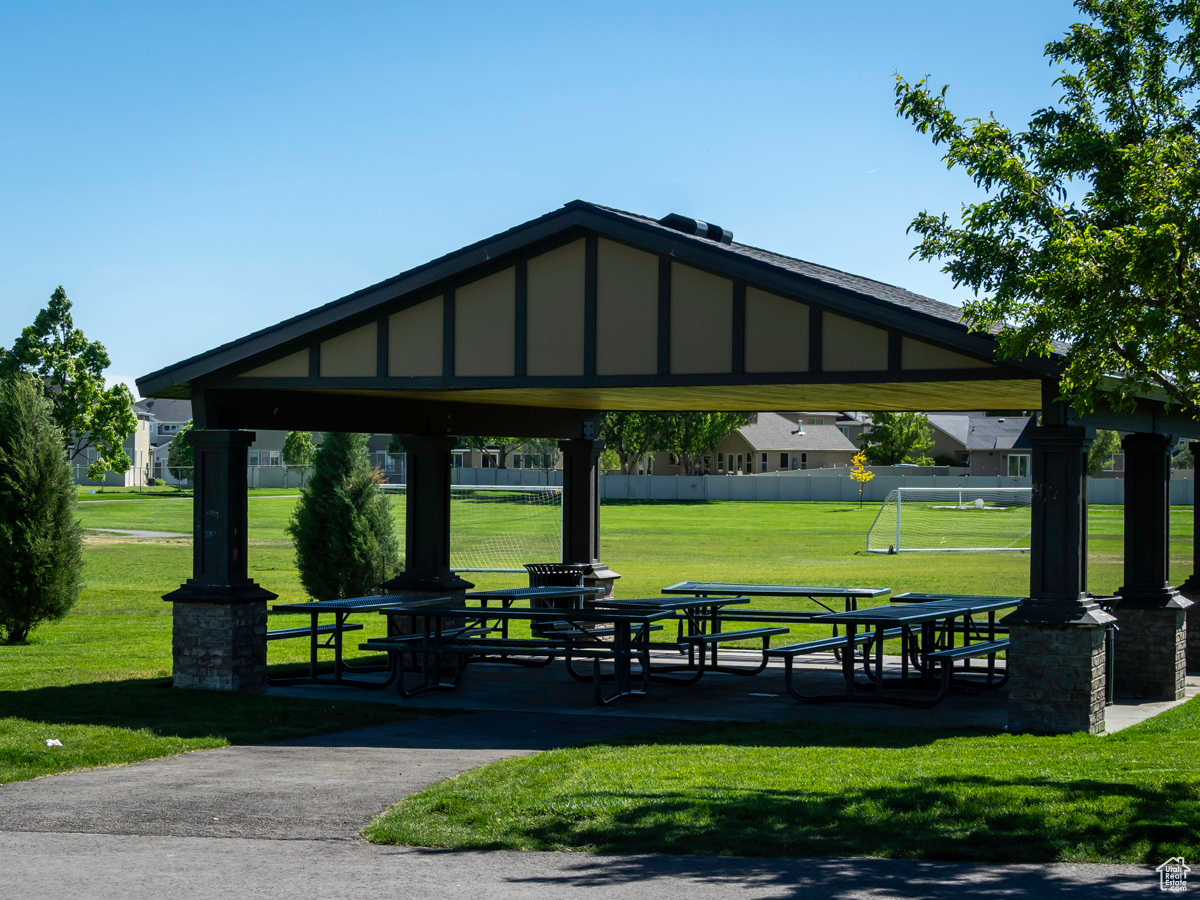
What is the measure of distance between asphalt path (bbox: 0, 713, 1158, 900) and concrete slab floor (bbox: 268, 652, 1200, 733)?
324cm

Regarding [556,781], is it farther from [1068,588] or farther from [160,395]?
[160,395]

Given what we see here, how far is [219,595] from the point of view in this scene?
11.7m

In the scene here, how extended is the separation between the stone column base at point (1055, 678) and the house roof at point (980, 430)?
71.2m

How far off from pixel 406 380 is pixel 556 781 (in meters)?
4.72

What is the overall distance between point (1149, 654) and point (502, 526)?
3777 cm

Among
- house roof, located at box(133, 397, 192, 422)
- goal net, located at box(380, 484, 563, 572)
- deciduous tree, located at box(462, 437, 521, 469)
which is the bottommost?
goal net, located at box(380, 484, 563, 572)

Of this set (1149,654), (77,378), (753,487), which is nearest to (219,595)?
(1149,654)

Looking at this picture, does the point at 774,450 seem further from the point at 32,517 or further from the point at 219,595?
the point at 219,595

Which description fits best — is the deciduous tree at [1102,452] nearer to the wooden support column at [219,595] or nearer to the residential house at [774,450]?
the residential house at [774,450]

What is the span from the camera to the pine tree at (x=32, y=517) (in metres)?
16.6

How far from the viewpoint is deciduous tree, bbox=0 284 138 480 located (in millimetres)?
38375

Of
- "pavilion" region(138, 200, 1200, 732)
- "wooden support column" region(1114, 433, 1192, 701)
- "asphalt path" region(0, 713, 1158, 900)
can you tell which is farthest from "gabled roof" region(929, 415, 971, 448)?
"asphalt path" region(0, 713, 1158, 900)

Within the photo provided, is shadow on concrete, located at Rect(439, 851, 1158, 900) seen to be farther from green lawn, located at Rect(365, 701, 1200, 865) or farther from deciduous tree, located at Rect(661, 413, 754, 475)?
deciduous tree, located at Rect(661, 413, 754, 475)

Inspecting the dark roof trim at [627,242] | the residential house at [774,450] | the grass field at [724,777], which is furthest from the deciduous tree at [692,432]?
the dark roof trim at [627,242]
